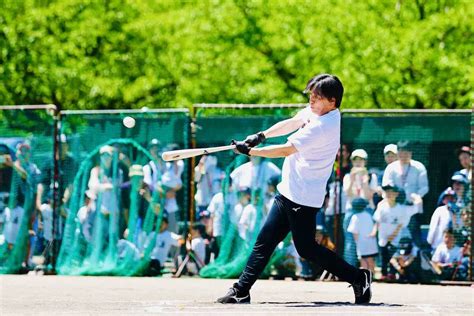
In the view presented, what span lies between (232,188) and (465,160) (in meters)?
2.81

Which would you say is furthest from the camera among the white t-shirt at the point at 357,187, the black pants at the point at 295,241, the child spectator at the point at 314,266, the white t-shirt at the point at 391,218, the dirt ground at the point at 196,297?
the child spectator at the point at 314,266

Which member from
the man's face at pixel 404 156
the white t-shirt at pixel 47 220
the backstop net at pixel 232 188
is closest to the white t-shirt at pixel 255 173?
the backstop net at pixel 232 188

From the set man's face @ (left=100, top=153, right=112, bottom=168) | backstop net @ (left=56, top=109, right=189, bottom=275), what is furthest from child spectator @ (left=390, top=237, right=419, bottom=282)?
man's face @ (left=100, top=153, right=112, bottom=168)

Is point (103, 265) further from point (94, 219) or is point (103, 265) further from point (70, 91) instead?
point (70, 91)

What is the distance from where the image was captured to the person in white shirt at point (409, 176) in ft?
50.5

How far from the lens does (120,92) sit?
1182 inches

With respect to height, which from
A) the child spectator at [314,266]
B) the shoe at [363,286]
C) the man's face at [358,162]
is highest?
the man's face at [358,162]

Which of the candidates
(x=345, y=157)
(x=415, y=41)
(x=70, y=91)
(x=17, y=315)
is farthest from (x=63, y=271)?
(x=70, y=91)

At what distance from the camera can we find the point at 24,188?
16641 millimetres

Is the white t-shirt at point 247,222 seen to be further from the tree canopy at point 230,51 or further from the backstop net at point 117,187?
the tree canopy at point 230,51

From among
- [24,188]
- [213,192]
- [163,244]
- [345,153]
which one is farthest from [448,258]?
[24,188]

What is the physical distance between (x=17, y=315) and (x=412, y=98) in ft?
53.0

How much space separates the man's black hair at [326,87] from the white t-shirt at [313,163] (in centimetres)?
15

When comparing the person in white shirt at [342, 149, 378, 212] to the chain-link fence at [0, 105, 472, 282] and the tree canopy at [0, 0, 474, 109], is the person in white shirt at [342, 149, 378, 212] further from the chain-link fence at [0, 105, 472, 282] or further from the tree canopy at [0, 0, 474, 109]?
the tree canopy at [0, 0, 474, 109]
